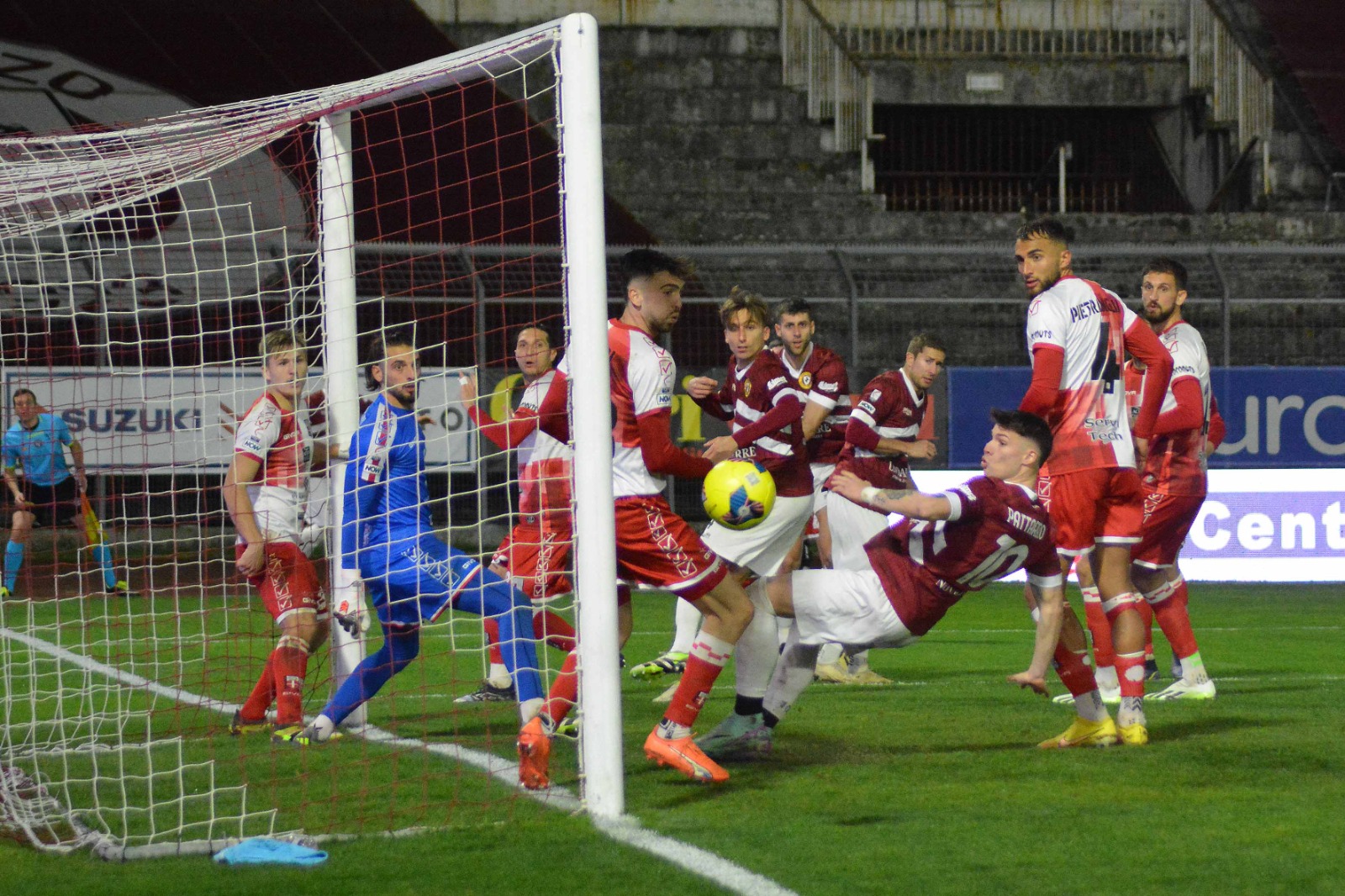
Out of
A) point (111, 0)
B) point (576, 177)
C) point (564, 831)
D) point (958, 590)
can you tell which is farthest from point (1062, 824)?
point (111, 0)

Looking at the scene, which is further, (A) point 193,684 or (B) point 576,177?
(A) point 193,684

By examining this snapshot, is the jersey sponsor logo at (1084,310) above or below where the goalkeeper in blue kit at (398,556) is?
above

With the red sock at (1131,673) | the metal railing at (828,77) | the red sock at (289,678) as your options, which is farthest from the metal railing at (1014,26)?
the red sock at (289,678)

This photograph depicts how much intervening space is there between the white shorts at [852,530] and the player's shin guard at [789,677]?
254 centimetres

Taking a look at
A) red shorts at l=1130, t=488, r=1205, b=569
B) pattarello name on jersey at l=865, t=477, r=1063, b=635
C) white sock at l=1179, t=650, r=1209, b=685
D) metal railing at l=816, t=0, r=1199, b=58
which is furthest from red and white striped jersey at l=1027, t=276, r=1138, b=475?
metal railing at l=816, t=0, r=1199, b=58

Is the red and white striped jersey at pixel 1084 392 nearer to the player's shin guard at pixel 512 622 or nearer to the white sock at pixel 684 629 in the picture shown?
the player's shin guard at pixel 512 622

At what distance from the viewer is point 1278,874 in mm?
4293

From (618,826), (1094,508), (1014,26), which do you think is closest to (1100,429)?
(1094,508)

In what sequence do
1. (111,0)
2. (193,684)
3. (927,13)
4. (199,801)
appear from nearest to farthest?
(199,801) → (193,684) → (111,0) → (927,13)

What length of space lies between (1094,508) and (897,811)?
2.12 metres

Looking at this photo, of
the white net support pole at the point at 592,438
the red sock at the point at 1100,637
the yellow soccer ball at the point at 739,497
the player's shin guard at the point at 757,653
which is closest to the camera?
the white net support pole at the point at 592,438

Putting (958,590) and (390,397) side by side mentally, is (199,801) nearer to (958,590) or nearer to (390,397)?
(390,397)

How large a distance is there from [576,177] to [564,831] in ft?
6.74

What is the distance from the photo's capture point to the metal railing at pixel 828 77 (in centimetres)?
2141
